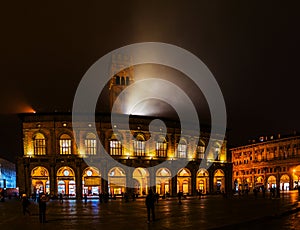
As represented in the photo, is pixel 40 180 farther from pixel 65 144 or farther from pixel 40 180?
pixel 65 144

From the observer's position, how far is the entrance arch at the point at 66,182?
6469 centimetres

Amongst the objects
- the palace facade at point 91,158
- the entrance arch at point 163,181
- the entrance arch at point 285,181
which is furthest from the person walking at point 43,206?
the entrance arch at point 285,181

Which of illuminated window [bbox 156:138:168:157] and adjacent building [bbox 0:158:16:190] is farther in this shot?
adjacent building [bbox 0:158:16:190]

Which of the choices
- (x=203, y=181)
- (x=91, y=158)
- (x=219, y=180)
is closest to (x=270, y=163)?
(x=219, y=180)

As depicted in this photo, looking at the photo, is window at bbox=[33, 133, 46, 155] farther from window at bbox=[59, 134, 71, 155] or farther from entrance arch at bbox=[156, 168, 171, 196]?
entrance arch at bbox=[156, 168, 171, 196]

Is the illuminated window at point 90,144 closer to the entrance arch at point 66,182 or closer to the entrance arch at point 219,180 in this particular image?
the entrance arch at point 66,182

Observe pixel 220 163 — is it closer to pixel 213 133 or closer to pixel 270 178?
pixel 213 133

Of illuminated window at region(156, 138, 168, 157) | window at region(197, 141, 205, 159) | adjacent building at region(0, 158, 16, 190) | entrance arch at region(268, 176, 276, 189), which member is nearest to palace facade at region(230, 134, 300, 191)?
entrance arch at region(268, 176, 276, 189)

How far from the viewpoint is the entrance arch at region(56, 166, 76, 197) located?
64.7 m

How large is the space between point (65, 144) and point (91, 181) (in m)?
7.26

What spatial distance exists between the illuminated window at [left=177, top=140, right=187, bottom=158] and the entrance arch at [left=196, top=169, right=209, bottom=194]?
504cm

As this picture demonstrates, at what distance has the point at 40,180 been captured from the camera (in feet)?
211

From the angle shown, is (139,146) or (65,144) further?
(139,146)

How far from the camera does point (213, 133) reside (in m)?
81.4
